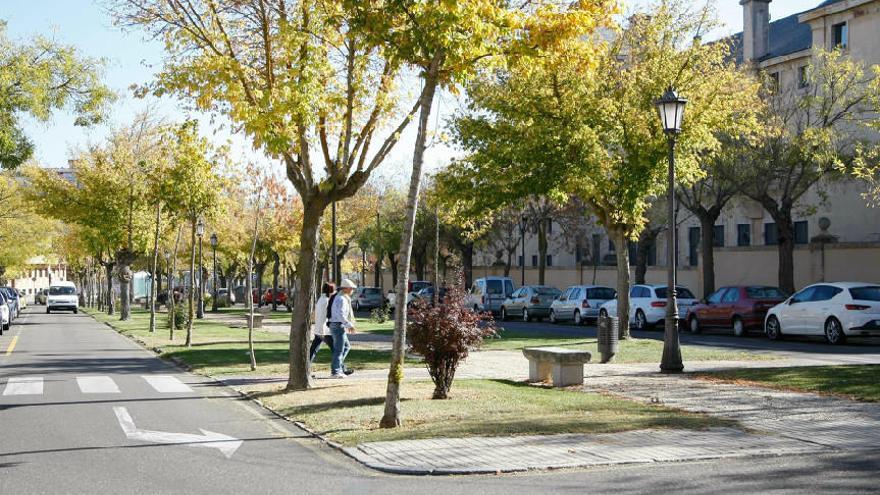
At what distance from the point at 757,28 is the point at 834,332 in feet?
98.9

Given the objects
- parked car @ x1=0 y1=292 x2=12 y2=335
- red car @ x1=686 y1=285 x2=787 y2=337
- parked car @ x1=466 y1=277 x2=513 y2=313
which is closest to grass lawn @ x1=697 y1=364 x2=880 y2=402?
red car @ x1=686 y1=285 x2=787 y2=337

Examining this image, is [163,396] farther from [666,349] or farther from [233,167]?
[233,167]

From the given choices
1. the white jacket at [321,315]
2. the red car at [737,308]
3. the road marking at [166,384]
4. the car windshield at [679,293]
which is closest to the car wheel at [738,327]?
the red car at [737,308]

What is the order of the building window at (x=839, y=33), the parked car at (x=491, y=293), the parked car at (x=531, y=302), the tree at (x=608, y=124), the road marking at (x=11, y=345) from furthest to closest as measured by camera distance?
the parked car at (x=491, y=293) < the building window at (x=839, y=33) < the parked car at (x=531, y=302) < the road marking at (x=11, y=345) < the tree at (x=608, y=124)

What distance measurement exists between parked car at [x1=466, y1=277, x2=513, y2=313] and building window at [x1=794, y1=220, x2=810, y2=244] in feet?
46.1

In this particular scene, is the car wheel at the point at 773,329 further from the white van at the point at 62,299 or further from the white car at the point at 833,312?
the white van at the point at 62,299

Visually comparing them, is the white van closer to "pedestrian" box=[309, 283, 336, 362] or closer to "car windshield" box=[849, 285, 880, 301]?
"pedestrian" box=[309, 283, 336, 362]

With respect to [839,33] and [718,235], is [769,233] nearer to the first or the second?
[718,235]

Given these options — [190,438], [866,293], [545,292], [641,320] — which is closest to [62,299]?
[545,292]

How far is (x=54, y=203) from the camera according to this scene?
45.1 m

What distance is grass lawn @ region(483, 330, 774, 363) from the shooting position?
68.0 feet

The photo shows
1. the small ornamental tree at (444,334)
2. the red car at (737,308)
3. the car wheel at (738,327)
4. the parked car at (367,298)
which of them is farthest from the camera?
the parked car at (367,298)

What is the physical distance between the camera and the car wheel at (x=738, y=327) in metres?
30.0

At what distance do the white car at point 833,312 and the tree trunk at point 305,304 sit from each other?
14.9 metres
